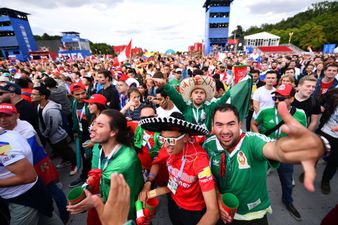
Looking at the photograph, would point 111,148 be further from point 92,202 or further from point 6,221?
point 6,221

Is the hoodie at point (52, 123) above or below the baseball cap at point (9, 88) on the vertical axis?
below

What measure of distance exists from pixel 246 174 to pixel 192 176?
47 cm

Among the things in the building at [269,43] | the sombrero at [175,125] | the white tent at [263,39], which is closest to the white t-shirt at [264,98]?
the sombrero at [175,125]

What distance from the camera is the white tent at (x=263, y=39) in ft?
176

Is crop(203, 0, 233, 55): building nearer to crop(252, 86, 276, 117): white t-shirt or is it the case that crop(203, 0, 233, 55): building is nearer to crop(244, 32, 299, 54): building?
crop(244, 32, 299, 54): building

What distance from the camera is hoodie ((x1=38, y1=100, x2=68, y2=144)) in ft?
12.1

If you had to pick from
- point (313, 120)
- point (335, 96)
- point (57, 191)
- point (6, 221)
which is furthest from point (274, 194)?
point (6, 221)

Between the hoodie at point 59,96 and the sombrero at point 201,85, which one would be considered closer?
the sombrero at point 201,85

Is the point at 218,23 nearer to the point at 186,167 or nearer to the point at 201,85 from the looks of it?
the point at 201,85

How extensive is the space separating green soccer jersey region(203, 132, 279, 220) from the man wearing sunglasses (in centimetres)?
137

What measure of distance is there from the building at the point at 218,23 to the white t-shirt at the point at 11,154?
53024 millimetres

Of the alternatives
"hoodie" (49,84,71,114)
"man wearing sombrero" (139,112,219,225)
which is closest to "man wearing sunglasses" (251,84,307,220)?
"man wearing sombrero" (139,112,219,225)

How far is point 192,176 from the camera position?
1.56m

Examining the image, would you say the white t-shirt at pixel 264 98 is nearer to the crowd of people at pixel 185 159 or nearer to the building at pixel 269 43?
the crowd of people at pixel 185 159
